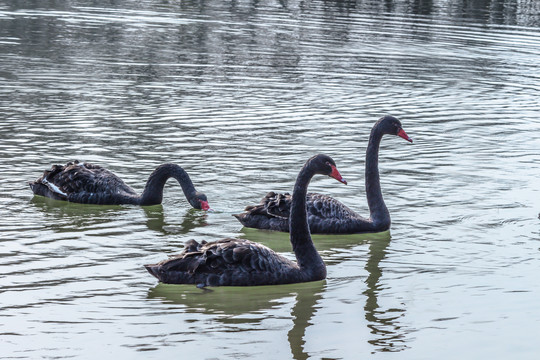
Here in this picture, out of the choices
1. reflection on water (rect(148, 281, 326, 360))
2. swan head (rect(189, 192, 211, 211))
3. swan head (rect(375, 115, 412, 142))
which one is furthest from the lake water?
swan head (rect(375, 115, 412, 142))

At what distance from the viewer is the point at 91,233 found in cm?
1123

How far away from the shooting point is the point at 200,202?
12117mm

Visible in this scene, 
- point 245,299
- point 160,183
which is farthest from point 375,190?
point 245,299

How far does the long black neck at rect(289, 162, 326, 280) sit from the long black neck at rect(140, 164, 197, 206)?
10.0 ft

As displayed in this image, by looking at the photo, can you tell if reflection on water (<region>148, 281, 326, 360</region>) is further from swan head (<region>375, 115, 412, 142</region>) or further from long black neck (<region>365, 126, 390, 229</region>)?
swan head (<region>375, 115, 412, 142</region>)

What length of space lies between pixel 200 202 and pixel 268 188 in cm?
149

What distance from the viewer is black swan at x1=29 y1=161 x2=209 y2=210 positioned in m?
12.5

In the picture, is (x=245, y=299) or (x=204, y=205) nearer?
(x=245, y=299)

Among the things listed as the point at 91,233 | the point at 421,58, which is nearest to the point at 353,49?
the point at 421,58

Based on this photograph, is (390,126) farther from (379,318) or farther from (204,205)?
(379,318)

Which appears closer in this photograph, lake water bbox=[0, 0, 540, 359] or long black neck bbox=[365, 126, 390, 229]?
lake water bbox=[0, 0, 540, 359]

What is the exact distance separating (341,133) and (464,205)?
508 cm

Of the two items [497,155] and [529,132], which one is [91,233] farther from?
[529,132]

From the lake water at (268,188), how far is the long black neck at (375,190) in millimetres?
215
